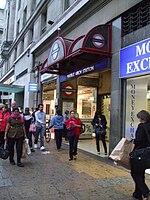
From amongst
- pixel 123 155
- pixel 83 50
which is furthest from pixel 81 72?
pixel 123 155

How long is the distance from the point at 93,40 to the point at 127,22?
4.36ft

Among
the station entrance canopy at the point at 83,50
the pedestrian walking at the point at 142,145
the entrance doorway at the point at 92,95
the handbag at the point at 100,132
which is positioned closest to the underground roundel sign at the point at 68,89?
the entrance doorway at the point at 92,95

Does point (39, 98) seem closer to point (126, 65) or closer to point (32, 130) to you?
point (32, 130)

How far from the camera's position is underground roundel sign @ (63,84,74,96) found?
14.6 meters

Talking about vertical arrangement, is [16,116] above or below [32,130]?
above

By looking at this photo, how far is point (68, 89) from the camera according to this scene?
575 inches

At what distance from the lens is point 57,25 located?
48.4 feet

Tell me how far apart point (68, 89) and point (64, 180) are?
9039mm

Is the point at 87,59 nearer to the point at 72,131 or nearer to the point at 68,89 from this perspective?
the point at 72,131

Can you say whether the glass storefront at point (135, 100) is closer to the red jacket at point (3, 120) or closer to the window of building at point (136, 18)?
the window of building at point (136, 18)

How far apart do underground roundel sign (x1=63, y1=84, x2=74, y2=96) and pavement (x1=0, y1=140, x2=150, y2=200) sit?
6.61m

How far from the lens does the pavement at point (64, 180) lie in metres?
4.88

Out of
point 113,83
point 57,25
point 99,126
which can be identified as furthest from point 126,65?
point 57,25

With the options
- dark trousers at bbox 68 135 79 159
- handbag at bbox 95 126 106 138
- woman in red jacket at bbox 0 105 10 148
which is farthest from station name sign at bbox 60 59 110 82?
woman in red jacket at bbox 0 105 10 148
